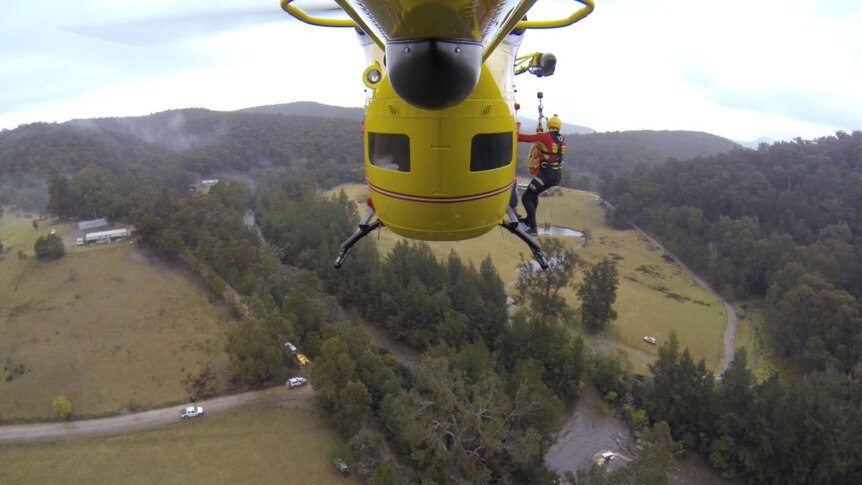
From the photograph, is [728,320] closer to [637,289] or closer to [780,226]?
[637,289]

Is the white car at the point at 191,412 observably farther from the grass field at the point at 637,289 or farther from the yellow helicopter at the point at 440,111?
the yellow helicopter at the point at 440,111

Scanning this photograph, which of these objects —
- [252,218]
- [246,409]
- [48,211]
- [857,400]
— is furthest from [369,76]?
[252,218]

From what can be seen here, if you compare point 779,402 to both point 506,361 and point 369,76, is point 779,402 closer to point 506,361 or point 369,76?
point 506,361

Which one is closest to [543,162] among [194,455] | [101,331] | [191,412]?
[194,455]

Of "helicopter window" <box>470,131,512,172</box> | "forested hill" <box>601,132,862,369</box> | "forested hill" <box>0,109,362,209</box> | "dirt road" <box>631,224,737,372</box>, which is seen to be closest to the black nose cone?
"helicopter window" <box>470,131,512,172</box>

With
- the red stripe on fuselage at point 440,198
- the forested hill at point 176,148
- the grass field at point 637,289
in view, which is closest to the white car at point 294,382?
the grass field at point 637,289

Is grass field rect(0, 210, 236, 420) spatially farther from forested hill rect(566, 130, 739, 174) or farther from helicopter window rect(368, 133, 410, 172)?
forested hill rect(566, 130, 739, 174)
